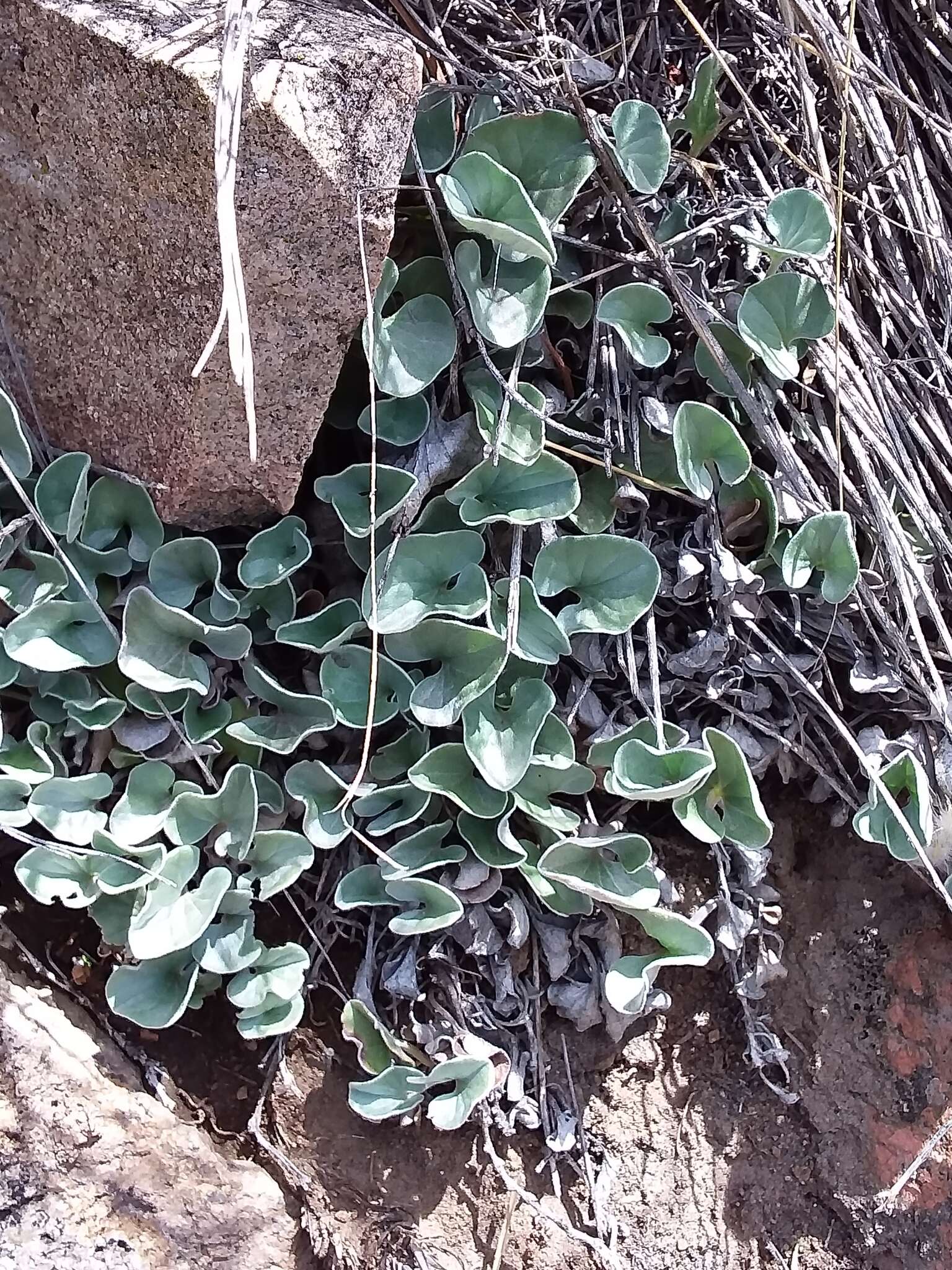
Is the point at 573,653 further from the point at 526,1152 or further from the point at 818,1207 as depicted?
the point at 818,1207

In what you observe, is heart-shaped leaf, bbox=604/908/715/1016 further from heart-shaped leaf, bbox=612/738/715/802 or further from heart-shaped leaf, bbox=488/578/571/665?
heart-shaped leaf, bbox=488/578/571/665

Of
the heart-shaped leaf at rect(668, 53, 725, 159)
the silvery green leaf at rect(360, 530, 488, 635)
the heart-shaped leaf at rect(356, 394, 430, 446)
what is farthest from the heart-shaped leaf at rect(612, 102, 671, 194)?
the silvery green leaf at rect(360, 530, 488, 635)

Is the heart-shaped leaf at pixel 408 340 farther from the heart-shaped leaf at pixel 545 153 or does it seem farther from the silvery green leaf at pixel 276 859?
the silvery green leaf at pixel 276 859

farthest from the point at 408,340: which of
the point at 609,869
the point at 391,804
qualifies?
the point at 609,869

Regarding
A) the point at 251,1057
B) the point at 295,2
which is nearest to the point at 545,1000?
the point at 251,1057

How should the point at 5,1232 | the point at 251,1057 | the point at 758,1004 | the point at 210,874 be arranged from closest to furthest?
the point at 5,1232
the point at 210,874
the point at 251,1057
the point at 758,1004
